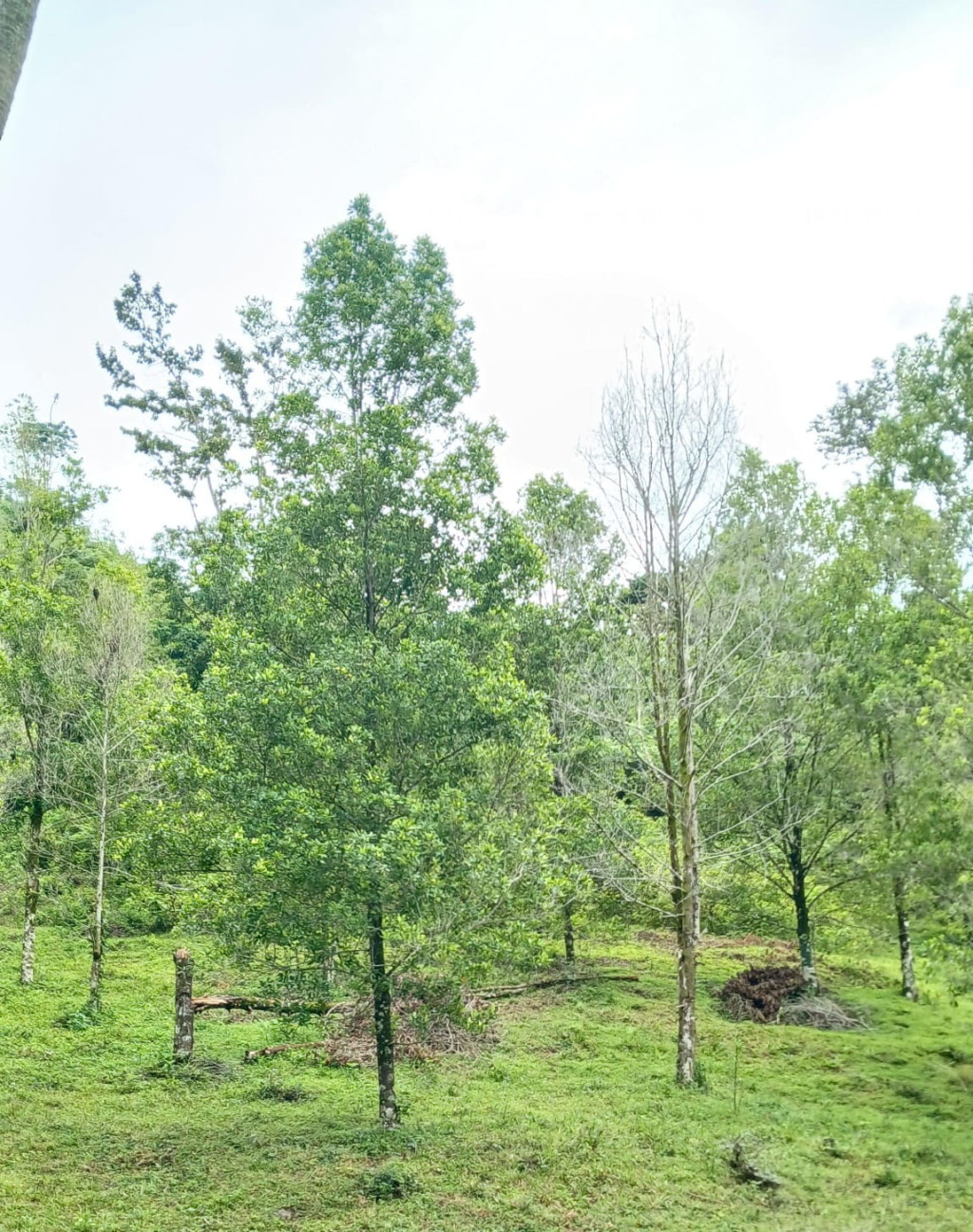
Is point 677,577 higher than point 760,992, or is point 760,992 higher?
point 677,577

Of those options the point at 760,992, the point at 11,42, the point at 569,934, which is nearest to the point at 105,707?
the point at 569,934

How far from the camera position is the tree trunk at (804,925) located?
1703cm

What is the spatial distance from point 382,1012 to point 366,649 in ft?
14.1

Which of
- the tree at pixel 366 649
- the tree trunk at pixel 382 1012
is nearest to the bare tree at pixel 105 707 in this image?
the tree at pixel 366 649

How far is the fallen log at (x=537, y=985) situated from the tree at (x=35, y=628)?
9.78 metres

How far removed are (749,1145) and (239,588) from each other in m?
8.96

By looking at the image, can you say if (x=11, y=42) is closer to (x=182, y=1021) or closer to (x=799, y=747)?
(x=182, y=1021)

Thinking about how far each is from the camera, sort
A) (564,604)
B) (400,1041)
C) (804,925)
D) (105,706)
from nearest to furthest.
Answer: (400,1041), (105,706), (804,925), (564,604)

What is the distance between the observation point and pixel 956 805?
10.9 meters

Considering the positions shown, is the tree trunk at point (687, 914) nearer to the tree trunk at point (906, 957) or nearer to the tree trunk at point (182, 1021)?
the tree trunk at point (906, 957)

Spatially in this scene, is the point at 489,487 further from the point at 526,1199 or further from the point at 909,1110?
Result: the point at 909,1110

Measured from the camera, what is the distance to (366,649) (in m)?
9.44

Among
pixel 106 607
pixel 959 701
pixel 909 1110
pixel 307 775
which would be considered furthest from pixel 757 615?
pixel 106 607

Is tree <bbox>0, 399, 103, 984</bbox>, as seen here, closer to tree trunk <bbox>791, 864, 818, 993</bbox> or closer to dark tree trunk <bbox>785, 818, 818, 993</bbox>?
dark tree trunk <bbox>785, 818, 818, 993</bbox>
